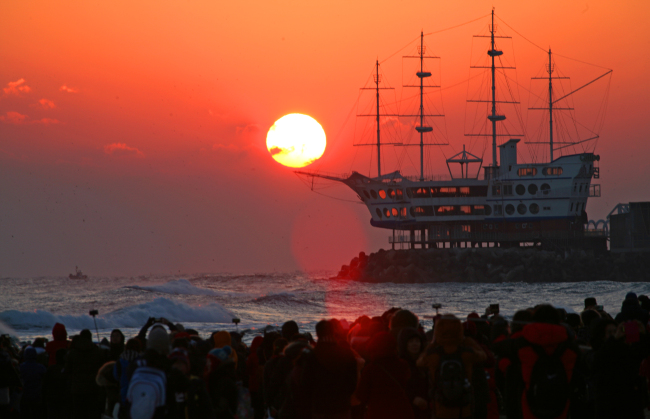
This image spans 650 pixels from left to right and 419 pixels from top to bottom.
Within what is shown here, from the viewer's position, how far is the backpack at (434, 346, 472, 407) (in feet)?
19.2

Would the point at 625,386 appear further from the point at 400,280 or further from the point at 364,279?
the point at 364,279

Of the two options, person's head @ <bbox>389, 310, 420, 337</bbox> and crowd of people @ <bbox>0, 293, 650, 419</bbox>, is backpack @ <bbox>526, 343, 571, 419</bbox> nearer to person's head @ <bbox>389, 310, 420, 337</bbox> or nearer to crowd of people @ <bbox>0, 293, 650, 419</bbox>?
crowd of people @ <bbox>0, 293, 650, 419</bbox>

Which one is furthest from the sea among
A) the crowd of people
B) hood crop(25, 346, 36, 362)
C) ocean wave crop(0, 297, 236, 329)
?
the crowd of people

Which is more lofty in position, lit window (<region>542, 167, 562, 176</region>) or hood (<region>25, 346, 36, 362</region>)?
lit window (<region>542, 167, 562, 176</region>)

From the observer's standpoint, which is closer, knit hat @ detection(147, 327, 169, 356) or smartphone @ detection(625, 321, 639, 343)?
knit hat @ detection(147, 327, 169, 356)

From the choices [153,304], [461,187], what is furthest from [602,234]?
[153,304]

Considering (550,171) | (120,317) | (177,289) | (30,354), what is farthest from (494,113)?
(30,354)

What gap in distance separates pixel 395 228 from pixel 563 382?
93.2 m

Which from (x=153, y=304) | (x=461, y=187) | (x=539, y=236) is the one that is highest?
(x=461, y=187)

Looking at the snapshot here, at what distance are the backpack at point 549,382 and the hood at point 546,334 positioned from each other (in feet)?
0.31

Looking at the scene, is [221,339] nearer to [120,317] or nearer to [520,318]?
[520,318]

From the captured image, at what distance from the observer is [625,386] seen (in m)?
6.56

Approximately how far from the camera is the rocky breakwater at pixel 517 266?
92.9m

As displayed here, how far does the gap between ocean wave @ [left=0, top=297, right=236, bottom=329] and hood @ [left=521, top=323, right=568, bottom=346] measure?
36.1 metres
